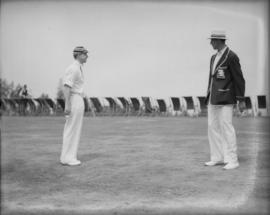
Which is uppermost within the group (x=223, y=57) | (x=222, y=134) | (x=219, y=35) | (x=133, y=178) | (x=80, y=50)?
(x=219, y=35)

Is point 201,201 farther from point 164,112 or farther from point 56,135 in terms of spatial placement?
point 164,112

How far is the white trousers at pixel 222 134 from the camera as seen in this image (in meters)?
6.68

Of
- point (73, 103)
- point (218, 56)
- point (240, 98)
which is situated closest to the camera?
point (240, 98)

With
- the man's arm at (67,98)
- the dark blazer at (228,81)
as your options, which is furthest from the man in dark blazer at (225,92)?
the man's arm at (67,98)

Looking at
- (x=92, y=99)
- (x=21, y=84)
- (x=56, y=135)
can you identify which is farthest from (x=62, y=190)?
(x=92, y=99)

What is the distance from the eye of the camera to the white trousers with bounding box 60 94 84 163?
7.00 meters

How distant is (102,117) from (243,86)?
9.77 metres

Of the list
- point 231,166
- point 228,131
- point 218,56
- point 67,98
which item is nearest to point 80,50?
point 67,98

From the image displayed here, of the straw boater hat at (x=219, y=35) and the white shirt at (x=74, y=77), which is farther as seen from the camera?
the white shirt at (x=74, y=77)

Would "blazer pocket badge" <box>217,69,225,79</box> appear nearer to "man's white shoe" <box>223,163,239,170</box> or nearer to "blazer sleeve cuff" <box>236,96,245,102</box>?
"blazer sleeve cuff" <box>236,96,245,102</box>

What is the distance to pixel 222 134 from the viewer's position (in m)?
6.89

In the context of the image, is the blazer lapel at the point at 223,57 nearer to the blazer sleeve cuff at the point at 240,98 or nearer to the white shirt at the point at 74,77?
the blazer sleeve cuff at the point at 240,98

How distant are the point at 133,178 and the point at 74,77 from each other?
71.1 inches

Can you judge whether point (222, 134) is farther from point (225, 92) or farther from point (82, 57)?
point (82, 57)
